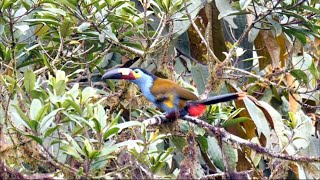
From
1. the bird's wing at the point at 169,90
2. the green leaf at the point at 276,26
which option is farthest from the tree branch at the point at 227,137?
the green leaf at the point at 276,26

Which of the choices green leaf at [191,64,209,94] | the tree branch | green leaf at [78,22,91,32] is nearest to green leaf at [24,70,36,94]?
the tree branch

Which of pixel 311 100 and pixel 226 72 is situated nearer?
pixel 226 72

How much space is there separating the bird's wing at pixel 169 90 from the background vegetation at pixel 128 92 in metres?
0.10

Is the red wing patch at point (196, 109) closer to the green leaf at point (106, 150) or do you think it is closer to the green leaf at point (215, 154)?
the green leaf at point (215, 154)

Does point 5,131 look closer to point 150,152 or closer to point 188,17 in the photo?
point 150,152

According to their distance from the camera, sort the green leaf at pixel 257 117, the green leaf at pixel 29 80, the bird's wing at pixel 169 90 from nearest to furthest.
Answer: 1. the green leaf at pixel 29 80
2. the bird's wing at pixel 169 90
3. the green leaf at pixel 257 117

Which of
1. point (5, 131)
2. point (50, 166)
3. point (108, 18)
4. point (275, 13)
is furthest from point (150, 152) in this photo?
point (275, 13)

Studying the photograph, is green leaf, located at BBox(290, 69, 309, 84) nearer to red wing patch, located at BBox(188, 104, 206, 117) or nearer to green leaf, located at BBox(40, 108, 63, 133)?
red wing patch, located at BBox(188, 104, 206, 117)

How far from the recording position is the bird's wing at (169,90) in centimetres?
288

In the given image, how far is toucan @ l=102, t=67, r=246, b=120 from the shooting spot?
2.77 m

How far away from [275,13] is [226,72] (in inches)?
17.1

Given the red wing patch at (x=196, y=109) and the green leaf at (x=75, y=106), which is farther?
the red wing patch at (x=196, y=109)

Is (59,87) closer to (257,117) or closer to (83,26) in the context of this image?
(83,26)

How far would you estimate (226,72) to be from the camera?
119 inches
